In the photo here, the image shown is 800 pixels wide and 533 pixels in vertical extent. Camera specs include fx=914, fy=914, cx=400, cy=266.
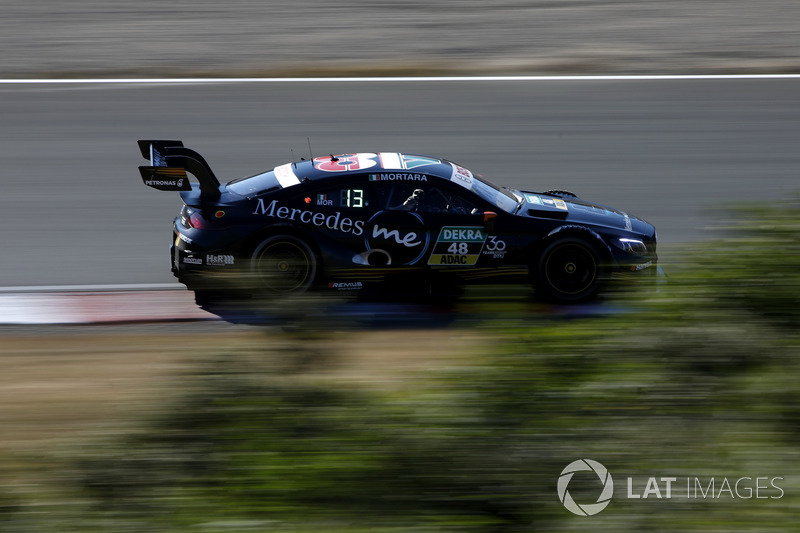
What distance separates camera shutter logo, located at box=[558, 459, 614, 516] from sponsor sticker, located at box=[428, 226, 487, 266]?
5657mm

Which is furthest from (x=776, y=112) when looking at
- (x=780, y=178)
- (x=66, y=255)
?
(x=66, y=255)

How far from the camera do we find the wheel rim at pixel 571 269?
8852 millimetres

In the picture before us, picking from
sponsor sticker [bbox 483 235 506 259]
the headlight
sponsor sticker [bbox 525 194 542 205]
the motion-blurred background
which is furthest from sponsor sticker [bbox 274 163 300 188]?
the headlight

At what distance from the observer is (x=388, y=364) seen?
436cm

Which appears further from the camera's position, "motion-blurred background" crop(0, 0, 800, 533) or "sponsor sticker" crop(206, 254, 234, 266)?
"sponsor sticker" crop(206, 254, 234, 266)

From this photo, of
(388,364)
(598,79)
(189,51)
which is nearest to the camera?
(388,364)

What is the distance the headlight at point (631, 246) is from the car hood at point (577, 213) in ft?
0.58

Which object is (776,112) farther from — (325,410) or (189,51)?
(325,410)

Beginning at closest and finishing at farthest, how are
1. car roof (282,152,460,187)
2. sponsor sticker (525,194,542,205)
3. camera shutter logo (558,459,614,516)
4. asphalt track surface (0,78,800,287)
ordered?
camera shutter logo (558,459,614,516), car roof (282,152,460,187), sponsor sticker (525,194,542,205), asphalt track surface (0,78,800,287)

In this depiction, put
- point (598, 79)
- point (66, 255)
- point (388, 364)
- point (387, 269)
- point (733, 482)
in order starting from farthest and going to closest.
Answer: point (598, 79), point (66, 255), point (387, 269), point (388, 364), point (733, 482)

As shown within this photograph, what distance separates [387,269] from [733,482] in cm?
594

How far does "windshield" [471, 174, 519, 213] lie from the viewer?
8938 mm

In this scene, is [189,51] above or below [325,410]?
above

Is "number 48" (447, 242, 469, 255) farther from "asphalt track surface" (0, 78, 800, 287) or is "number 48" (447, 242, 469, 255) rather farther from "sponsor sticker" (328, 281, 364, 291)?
"asphalt track surface" (0, 78, 800, 287)
